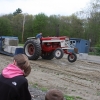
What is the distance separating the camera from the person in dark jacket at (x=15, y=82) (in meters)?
2.48

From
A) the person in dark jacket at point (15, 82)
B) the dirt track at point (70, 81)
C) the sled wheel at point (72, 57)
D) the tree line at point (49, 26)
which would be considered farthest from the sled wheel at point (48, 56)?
the tree line at point (49, 26)

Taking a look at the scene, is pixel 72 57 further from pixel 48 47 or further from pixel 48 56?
pixel 48 56

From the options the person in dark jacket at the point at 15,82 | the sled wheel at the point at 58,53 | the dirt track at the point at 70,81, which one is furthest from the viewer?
the sled wheel at the point at 58,53

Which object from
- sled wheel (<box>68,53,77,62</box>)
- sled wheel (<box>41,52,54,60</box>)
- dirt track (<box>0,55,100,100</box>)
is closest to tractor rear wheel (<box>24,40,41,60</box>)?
sled wheel (<box>41,52,54,60</box>)

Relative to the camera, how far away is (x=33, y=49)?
14164 millimetres

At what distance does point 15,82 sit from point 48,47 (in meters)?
11.7

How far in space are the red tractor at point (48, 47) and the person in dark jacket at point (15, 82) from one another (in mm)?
10235

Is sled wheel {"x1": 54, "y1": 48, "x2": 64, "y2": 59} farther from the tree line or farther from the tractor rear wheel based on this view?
the tree line

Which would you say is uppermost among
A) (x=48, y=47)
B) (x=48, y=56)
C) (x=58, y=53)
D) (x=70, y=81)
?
(x=48, y=47)

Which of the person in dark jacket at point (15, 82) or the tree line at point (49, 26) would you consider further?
the tree line at point (49, 26)

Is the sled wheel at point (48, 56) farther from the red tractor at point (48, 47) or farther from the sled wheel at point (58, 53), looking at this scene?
the sled wheel at point (58, 53)

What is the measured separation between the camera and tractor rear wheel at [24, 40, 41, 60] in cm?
1353

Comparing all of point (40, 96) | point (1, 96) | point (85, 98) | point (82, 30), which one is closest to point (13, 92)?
point (1, 96)

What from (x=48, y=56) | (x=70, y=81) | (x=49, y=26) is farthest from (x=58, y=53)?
(x=49, y=26)
